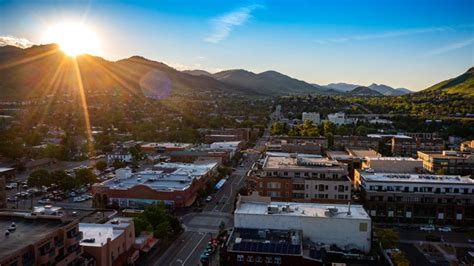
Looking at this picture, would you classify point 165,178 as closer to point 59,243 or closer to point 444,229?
point 59,243

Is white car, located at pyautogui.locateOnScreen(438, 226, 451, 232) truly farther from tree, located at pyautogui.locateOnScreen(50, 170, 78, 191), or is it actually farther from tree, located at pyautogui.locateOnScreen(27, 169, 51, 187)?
tree, located at pyautogui.locateOnScreen(27, 169, 51, 187)

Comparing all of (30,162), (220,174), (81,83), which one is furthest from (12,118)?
(81,83)

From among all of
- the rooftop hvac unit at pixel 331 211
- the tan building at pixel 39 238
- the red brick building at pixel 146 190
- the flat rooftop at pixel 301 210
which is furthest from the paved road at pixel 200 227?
the rooftop hvac unit at pixel 331 211

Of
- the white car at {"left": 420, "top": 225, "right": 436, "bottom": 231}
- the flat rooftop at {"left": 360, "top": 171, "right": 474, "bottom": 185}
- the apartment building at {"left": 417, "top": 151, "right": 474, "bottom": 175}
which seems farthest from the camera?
the apartment building at {"left": 417, "top": 151, "right": 474, "bottom": 175}

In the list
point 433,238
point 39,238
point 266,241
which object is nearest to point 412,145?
point 433,238

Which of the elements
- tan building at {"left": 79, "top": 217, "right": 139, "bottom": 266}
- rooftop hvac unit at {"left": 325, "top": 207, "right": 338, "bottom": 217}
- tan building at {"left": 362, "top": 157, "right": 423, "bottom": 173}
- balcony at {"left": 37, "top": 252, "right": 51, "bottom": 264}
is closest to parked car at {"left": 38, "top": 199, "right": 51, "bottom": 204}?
tan building at {"left": 79, "top": 217, "right": 139, "bottom": 266}

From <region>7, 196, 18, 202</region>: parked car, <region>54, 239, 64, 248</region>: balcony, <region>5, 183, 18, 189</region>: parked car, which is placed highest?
<region>54, 239, 64, 248</region>: balcony

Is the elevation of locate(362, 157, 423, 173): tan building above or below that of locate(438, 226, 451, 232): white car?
above
